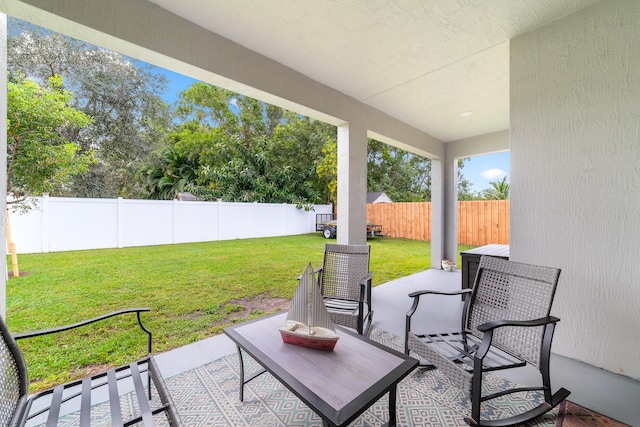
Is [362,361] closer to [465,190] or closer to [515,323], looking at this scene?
[515,323]

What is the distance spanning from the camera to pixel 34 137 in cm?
447

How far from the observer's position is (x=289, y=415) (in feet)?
5.50

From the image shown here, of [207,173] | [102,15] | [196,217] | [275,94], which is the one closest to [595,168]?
[275,94]

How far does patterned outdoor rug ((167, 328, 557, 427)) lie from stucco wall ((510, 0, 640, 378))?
902mm

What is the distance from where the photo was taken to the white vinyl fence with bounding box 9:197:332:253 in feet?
21.1

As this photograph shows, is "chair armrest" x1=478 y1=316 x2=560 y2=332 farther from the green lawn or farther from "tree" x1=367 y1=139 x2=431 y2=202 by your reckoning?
"tree" x1=367 y1=139 x2=431 y2=202

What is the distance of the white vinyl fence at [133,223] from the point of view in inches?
253

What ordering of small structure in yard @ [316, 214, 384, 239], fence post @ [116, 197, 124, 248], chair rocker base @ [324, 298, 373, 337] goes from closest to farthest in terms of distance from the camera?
chair rocker base @ [324, 298, 373, 337]
fence post @ [116, 197, 124, 248]
small structure in yard @ [316, 214, 384, 239]

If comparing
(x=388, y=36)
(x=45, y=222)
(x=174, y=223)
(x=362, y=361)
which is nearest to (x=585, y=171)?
(x=388, y=36)

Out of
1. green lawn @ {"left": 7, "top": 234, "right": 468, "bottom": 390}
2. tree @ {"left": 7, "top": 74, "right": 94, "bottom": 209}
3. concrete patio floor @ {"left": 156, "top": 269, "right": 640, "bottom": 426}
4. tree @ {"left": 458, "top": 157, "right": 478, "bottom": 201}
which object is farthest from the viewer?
tree @ {"left": 458, "top": 157, "right": 478, "bottom": 201}

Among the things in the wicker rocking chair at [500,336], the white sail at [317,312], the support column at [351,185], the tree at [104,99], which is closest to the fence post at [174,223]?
the tree at [104,99]

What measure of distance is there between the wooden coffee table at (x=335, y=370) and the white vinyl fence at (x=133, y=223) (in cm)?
779

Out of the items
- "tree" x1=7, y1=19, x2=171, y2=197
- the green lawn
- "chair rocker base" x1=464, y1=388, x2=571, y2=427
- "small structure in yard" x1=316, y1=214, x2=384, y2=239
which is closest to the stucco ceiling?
"chair rocker base" x1=464, y1=388, x2=571, y2=427

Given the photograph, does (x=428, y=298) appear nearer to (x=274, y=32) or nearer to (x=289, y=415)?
(x=289, y=415)
